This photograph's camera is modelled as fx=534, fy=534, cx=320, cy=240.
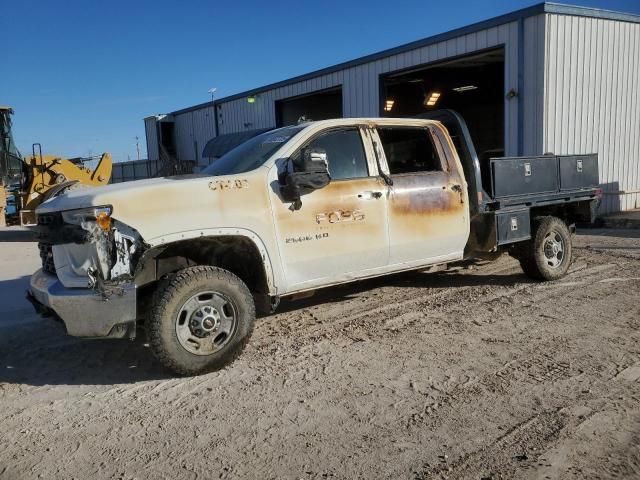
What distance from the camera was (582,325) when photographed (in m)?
5.03

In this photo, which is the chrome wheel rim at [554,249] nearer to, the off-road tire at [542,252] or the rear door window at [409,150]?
the off-road tire at [542,252]

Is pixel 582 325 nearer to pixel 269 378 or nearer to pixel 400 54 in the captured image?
pixel 269 378

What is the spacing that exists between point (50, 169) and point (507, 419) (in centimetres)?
1368

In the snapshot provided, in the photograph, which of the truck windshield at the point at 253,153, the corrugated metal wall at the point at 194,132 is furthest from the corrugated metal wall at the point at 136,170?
the truck windshield at the point at 253,153

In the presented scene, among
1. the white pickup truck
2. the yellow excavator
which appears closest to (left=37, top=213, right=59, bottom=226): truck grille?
the white pickup truck

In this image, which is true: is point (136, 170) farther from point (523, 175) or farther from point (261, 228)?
point (261, 228)

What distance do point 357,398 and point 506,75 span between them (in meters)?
10.8

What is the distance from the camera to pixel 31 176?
13.7m

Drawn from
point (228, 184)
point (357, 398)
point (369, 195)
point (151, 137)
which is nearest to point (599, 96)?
point (369, 195)

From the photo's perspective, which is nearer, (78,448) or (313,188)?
(78,448)

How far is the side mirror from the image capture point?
442 centimetres


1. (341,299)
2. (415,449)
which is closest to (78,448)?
(415,449)

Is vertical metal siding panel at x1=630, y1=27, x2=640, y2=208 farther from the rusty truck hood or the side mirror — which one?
the rusty truck hood

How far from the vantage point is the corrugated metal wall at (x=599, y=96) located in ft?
39.1
